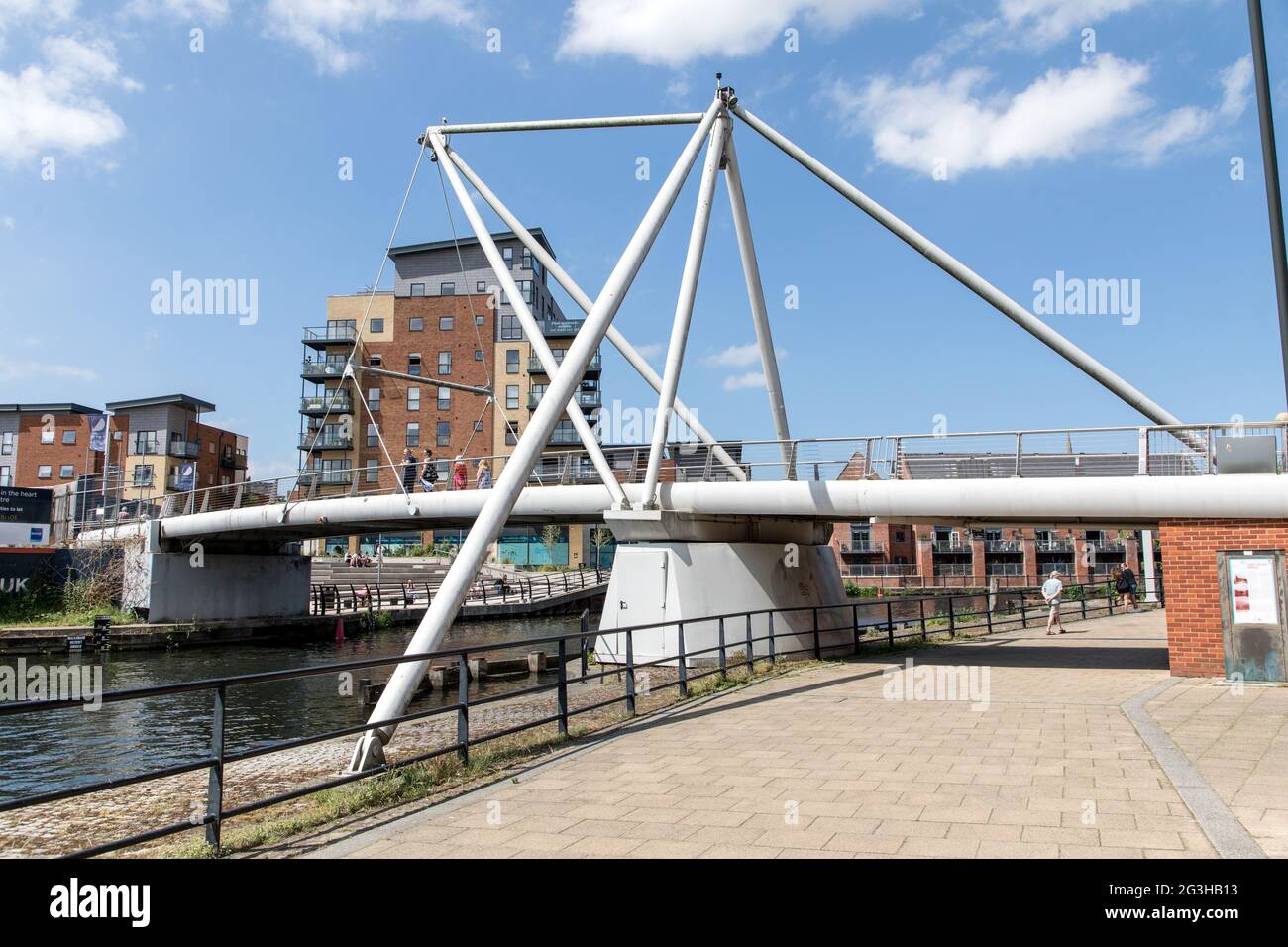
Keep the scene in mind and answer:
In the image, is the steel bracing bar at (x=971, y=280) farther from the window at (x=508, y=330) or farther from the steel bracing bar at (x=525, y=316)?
the window at (x=508, y=330)

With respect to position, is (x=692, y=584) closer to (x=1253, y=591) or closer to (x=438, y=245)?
(x=1253, y=591)

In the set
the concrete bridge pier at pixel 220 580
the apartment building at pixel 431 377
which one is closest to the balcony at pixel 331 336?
the apartment building at pixel 431 377

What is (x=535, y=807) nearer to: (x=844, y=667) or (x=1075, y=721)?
(x=1075, y=721)

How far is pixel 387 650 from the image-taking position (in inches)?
1229

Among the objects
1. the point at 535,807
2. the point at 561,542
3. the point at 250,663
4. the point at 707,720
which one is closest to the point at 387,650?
the point at 250,663

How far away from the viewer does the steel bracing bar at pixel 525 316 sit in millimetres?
19344

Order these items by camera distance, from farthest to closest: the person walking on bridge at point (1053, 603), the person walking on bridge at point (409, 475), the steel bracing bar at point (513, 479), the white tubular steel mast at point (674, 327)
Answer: the person walking on bridge at point (409, 475)
the person walking on bridge at point (1053, 603)
the white tubular steel mast at point (674, 327)
the steel bracing bar at point (513, 479)

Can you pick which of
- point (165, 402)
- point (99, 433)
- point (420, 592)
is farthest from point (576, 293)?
point (165, 402)

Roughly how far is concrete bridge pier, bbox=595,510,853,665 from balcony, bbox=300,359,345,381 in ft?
190

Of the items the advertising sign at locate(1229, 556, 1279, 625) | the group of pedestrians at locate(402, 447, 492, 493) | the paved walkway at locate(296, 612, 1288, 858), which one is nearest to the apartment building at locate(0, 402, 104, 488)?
the group of pedestrians at locate(402, 447, 492, 493)

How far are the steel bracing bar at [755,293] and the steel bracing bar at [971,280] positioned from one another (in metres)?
1.38

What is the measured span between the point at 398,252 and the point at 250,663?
54320mm

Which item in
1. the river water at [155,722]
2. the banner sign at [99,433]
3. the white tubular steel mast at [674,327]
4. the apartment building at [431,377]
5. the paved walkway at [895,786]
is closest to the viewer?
the paved walkway at [895,786]

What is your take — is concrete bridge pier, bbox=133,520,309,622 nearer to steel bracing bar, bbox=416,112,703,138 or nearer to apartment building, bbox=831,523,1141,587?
steel bracing bar, bbox=416,112,703,138
